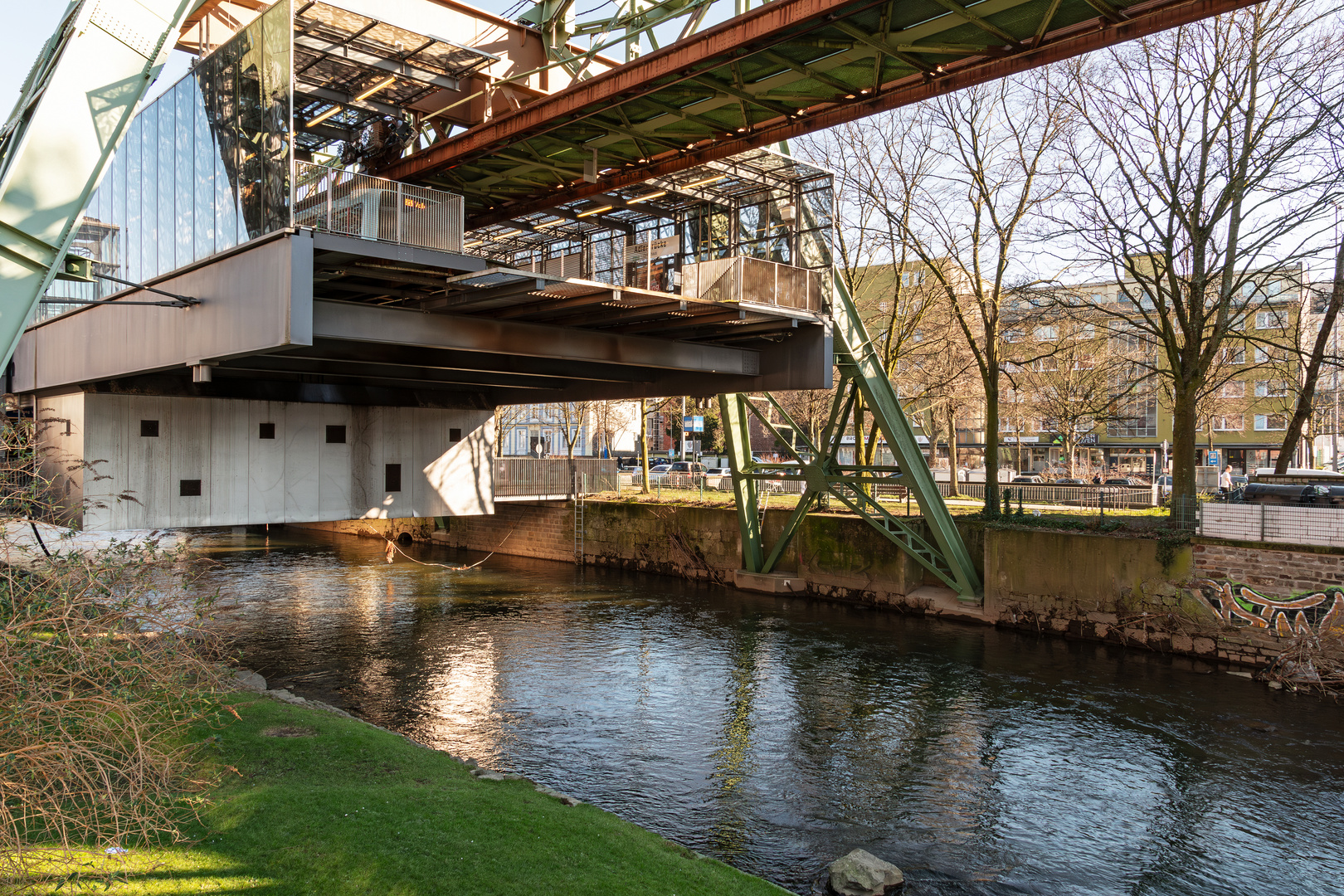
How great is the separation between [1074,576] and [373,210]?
18023 millimetres

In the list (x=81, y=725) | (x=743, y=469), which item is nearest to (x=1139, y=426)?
(x=743, y=469)

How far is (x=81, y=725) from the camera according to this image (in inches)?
298

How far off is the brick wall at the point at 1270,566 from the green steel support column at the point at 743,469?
1331 centimetres

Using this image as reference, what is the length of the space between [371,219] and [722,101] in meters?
7.28

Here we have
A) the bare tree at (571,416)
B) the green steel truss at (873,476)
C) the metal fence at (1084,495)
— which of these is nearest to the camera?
the green steel truss at (873,476)

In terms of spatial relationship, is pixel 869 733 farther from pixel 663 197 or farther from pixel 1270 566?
pixel 663 197

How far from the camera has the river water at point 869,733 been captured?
1109 centimetres

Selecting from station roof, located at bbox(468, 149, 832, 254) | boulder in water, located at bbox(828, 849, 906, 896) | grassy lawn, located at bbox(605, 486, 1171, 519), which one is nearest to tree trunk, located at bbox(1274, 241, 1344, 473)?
grassy lawn, located at bbox(605, 486, 1171, 519)

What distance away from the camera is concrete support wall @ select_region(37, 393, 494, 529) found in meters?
23.1

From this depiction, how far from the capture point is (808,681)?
1881cm

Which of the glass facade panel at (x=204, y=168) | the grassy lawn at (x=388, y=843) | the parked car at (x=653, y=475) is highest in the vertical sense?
the glass facade panel at (x=204, y=168)

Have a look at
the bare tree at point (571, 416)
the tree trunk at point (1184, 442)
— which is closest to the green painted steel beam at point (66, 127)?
the tree trunk at point (1184, 442)

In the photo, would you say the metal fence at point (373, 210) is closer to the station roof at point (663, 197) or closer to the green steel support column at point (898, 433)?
the station roof at point (663, 197)

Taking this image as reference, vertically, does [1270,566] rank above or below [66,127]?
below
